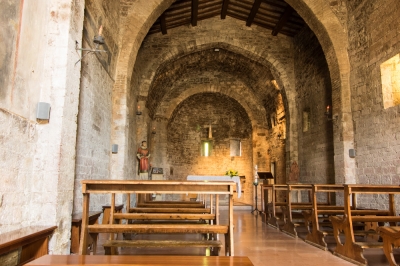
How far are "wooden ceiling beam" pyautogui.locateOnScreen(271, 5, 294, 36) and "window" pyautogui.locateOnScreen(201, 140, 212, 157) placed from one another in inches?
285

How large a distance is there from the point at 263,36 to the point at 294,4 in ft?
10.9

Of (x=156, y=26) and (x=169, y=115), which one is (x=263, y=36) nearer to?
(x=156, y=26)

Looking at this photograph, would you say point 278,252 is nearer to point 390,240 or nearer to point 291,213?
point 390,240

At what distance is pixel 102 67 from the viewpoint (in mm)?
7035

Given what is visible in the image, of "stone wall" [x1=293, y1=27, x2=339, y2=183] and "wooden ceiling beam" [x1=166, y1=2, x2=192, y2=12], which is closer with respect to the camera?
"stone wall" [x1=293, y1=27, x2=339, y2=183]

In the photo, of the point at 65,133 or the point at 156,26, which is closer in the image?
the point at 65,133

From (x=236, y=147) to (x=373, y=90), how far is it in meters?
10.9

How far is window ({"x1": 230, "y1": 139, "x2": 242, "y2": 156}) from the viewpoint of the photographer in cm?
1786

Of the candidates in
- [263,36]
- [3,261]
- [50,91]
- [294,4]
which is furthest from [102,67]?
[263,36]

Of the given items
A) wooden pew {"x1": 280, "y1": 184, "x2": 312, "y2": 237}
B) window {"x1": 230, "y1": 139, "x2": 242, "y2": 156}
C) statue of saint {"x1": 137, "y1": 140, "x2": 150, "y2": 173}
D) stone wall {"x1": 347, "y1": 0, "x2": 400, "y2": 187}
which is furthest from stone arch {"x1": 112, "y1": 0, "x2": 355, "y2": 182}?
window {"x1": 230, "y1": 139, "x2": 242, "y2": 156}

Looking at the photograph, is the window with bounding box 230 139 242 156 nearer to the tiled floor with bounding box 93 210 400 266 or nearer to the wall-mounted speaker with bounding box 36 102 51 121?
the tiled floor with bounding box 93 210 400 266

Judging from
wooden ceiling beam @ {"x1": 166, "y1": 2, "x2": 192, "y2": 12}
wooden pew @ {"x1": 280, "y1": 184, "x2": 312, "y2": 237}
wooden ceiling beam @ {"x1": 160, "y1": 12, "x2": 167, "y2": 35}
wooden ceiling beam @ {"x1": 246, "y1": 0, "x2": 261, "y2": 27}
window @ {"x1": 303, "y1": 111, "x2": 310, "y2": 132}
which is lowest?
wooden pew @ {"x1": 280, "y1": 184, "x2": 312, "y2": 237}

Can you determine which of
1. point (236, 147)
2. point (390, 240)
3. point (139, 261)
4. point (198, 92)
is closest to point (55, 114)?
point (139, 261)

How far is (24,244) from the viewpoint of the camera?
281 centimetres
